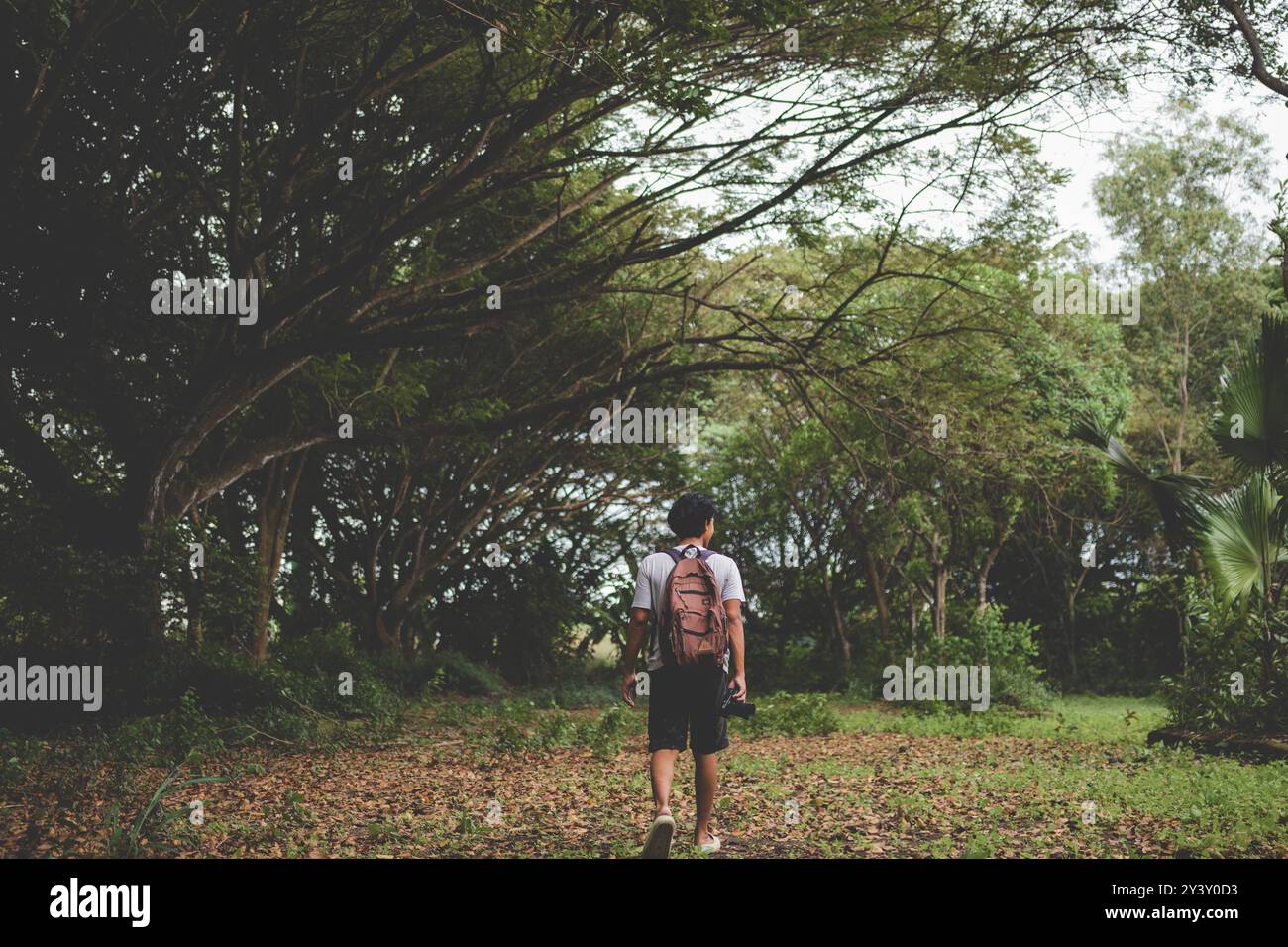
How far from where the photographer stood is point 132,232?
41.4 feet

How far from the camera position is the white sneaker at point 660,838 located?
5.66m

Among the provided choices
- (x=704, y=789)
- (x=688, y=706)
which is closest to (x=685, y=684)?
(x=688, y=706)

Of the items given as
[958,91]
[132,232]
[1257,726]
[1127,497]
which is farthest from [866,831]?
[1127,497]

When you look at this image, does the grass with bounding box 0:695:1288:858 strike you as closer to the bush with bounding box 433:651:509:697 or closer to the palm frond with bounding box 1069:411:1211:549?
the palm frond with bounding box 1069:411:1211:549

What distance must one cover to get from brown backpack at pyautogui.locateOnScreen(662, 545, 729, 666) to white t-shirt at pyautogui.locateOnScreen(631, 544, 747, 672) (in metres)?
0.06

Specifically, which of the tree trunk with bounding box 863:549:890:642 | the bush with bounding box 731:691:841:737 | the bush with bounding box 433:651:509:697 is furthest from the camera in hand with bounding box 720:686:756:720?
the tree trunk with bounding box 863:549:890:642

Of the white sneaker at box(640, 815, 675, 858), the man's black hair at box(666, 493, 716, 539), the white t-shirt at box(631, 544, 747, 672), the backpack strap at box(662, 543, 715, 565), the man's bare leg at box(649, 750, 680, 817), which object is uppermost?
the man's black hair at box(666, 493, 716, 539)

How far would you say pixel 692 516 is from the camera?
20.8 ft

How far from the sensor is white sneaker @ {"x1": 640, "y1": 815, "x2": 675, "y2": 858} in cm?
566

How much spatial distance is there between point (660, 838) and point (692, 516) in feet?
5.44

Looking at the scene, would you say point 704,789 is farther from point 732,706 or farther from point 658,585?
point 658,585

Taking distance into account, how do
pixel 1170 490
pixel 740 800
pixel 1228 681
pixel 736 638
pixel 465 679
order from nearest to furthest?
1. pixel 736 638
2. pixel 740 800
3. pixel 1170 490
4. pixel 1228 681
5. pixel 465 679

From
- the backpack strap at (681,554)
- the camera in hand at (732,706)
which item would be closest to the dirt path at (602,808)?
the camera in hand at (732,706)

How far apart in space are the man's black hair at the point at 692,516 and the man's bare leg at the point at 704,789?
1170mm
